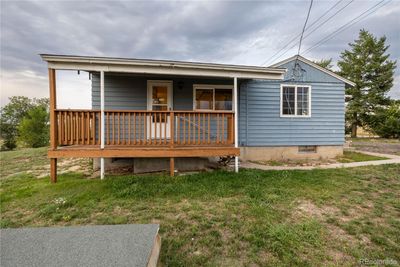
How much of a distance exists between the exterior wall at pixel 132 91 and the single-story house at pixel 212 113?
0.03m

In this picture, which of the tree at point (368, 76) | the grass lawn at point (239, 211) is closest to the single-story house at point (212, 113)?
the grass lawn at point (239, 211)

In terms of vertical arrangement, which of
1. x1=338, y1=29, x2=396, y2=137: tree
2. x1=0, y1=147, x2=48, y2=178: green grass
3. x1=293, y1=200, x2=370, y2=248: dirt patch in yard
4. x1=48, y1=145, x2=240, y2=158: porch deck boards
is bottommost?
x1=293, y1=200, x2=370, y2=248: dirt patch in yard

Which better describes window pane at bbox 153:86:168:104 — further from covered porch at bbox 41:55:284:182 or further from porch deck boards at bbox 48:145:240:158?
porch deck boards at bbox 48:145:240:158

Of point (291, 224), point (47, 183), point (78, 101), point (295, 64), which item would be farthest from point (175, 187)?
point (78, 101)

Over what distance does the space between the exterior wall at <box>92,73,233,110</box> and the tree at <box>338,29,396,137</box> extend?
21.5m

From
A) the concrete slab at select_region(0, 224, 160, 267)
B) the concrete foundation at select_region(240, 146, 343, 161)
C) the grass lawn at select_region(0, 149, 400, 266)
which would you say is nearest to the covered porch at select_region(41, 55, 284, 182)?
the grass lawn at select_region(0, 149, 400, 266)

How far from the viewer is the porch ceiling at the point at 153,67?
5.02 m

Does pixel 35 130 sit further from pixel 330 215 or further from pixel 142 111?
pixel 330 215

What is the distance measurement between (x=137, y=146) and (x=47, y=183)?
238cm

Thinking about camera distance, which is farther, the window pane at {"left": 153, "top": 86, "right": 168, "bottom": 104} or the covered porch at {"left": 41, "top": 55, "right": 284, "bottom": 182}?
the window pane at {"left": 153, "top": 86, "right": 168, "bottom": 104}

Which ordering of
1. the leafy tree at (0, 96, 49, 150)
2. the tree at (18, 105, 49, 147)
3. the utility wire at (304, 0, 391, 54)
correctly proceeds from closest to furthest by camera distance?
the utility wire at (304, 0, 391, 54)
the tree at (18, 105, 49, 147)
the leafy tree at (0, 96, 49, 150)

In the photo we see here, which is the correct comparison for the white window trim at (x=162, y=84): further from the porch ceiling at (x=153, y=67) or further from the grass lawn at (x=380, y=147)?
the grass lawn at (x=380, y=147)

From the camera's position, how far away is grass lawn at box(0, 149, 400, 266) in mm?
2414

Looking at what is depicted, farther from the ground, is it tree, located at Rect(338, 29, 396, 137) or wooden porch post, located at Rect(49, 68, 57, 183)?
tree, located at Rect(338, 29, 396, 137)
